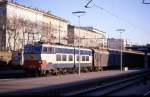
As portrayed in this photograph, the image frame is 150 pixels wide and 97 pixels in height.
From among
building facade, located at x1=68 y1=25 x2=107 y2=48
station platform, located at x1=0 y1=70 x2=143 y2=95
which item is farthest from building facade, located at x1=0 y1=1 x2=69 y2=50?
station platform, located at x1=0 y1=70 x2=143 y2=95

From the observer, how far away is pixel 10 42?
79750 mm

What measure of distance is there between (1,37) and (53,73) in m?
39.0

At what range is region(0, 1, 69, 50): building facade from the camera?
3078 inches

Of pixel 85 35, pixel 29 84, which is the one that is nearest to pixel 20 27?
pixel 85 35

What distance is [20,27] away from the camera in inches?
3152

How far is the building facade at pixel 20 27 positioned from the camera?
78.2 m

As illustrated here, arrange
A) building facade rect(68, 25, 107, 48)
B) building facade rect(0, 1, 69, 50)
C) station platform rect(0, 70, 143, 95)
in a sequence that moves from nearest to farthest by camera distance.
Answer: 1. station platform rect(0, 70, 143, 95)
2. building facade rect(0, 1, 69, 50)
3. building facade rect(68, 25, 107, 48)

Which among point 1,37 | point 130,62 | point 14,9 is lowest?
point 130,62

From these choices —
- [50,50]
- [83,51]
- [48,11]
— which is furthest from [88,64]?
[48,11]

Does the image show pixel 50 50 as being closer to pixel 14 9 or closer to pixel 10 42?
pixel 10 42

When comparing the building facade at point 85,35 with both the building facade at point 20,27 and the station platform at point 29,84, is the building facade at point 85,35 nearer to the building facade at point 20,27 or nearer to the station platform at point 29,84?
the building facade at point 20,27

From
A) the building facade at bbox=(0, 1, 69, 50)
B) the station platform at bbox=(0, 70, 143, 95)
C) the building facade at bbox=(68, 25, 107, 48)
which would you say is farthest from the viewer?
the building facade at bbox=(68, 25, 107, 48)

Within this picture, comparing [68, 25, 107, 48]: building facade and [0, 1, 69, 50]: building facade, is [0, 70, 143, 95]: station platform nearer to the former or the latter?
[0, 1, 69, 50]: building facade

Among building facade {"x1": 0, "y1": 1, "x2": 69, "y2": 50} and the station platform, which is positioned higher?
building facade {"x1": 0, "y1": 1, "x2": 69, "y2": 50}
